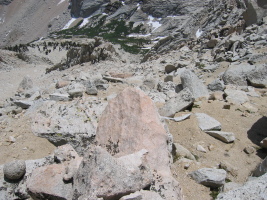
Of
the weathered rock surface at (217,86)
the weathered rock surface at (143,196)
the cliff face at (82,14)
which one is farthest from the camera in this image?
the cliff face at (82,14)

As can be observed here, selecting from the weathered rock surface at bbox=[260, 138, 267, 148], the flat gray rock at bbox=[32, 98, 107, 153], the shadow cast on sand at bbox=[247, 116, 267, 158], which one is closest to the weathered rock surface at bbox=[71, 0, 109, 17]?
the flat gray rock at bbox=[32, 98, 107, 153]

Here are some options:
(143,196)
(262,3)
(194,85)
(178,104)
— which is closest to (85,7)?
(262,3)

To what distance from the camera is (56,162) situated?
3.54 m

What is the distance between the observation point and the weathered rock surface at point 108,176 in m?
2.45

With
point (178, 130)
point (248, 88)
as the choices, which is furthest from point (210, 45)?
point (178, 130)

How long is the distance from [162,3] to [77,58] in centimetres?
7119

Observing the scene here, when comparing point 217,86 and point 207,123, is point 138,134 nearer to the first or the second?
point 207,123

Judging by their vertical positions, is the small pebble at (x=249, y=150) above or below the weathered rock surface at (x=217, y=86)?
above

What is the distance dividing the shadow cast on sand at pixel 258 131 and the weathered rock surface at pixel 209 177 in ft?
5.80

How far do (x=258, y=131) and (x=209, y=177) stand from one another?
2375mm

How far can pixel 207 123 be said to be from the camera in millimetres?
5312

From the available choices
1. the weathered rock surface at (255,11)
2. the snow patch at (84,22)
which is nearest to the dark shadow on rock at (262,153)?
the weathered rock surface at (255,11)

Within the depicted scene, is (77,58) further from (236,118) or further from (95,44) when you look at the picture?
(236,118)

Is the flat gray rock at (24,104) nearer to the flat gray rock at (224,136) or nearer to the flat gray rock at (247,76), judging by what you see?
the flat gray rock at (224,136)
